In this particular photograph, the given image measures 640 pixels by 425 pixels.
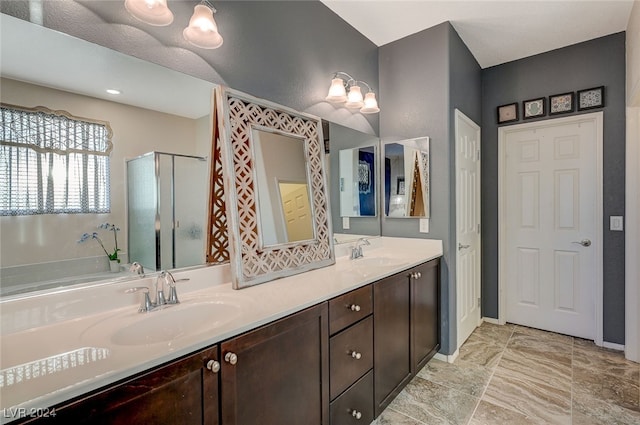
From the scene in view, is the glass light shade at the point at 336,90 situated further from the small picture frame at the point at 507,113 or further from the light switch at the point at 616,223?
the light switch at the point at 616,223

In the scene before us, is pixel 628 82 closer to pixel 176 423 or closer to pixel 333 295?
pixel 333 295

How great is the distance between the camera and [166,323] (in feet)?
3.75

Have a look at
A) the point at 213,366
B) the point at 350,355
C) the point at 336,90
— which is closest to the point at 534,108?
the point at 336,90

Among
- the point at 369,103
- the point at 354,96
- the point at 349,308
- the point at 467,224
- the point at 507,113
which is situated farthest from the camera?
the point at 507,113

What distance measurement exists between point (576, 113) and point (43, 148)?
3803 millimetres

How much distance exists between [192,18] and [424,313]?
224 cm

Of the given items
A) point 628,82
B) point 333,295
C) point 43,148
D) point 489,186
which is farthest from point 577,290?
point 43,148

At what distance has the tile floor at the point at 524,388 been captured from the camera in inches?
Answer: 70.1

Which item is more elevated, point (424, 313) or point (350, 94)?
point (350, 94)

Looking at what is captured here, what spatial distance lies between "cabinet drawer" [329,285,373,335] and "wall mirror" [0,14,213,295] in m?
0.71

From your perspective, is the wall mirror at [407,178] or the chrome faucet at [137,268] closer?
the chrome faucet at [137,268]

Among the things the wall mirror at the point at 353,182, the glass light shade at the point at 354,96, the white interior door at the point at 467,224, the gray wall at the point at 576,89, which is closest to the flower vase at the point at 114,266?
the wall mirror at the point at 353,182

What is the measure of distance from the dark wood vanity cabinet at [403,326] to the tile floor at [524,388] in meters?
0.15

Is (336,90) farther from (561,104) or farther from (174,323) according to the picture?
(561,104)
